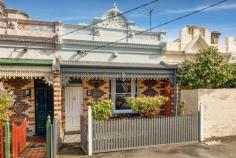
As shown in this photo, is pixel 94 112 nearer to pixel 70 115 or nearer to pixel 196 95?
pixel 70 115

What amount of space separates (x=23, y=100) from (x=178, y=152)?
8.16 metres

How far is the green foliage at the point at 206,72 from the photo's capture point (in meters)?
12.0

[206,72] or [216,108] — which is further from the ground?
[206,72]

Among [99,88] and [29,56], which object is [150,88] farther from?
[29,56]

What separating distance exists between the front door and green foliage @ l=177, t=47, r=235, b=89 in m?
5.66

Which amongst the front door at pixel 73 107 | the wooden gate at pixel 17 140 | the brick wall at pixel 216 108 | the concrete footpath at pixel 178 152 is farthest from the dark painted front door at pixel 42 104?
the brick wall at pixel 216 108

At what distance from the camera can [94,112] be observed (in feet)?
31.3

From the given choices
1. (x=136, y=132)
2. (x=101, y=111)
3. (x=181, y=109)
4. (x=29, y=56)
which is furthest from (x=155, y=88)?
(x=29, y=56)

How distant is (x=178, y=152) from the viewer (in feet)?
29.7

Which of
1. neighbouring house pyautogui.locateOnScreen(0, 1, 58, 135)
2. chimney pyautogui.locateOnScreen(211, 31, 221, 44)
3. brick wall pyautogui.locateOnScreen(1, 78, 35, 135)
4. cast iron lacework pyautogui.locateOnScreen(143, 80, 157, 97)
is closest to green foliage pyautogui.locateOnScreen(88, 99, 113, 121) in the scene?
neighbouring house pyautogui.locateOnScreen(0, 1, 58, 135)

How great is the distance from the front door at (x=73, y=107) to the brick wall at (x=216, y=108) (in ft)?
19.2

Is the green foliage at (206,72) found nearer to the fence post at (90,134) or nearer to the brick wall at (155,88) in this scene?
the brick wall at (155,88)

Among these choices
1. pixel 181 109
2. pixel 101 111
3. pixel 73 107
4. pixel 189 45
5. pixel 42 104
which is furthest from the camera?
pixel 189 45

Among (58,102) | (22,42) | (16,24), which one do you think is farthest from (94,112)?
(16,24)
